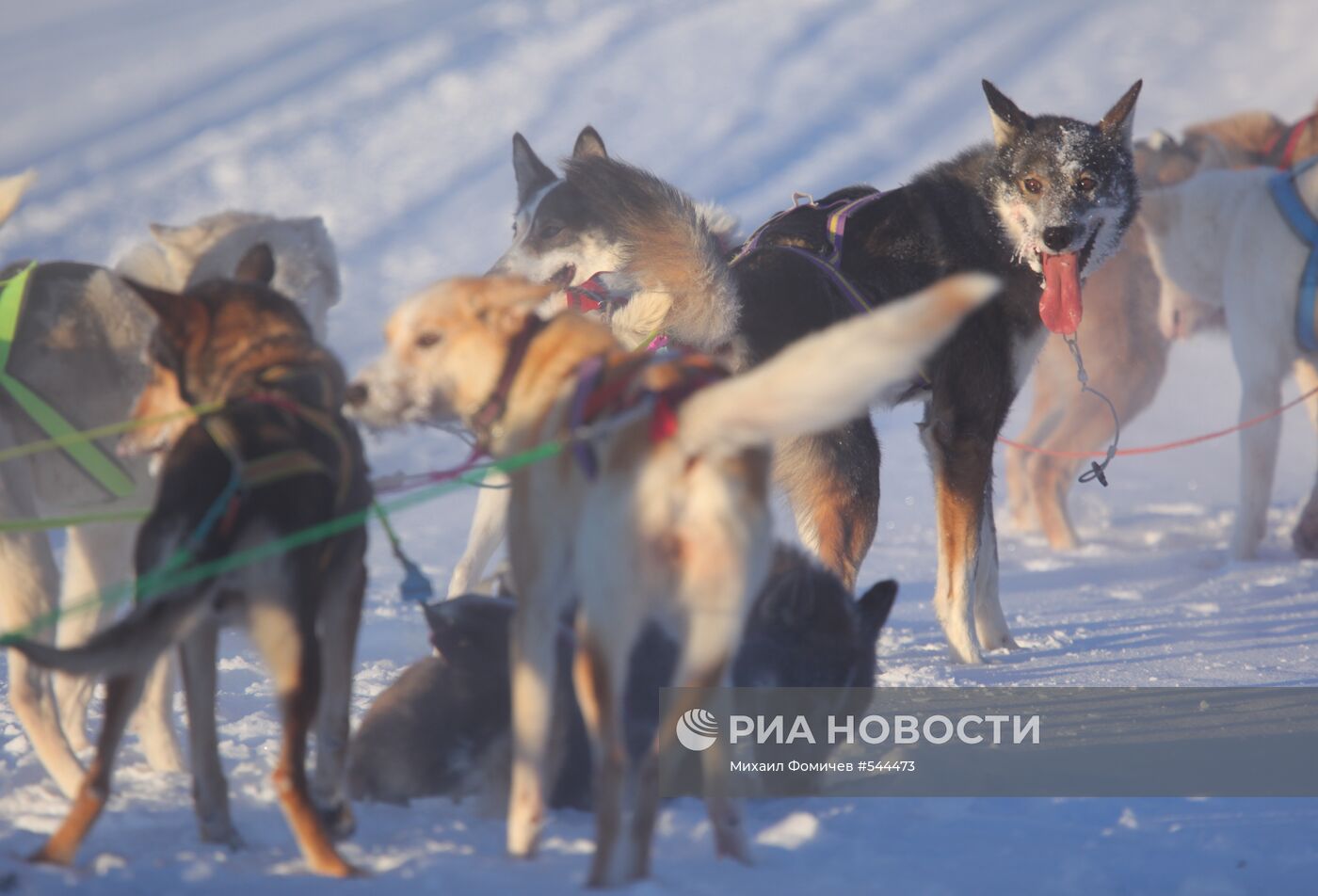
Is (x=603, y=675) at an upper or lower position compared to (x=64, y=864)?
upper

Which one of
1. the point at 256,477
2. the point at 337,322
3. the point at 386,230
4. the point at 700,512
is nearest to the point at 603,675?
the point at 700,512

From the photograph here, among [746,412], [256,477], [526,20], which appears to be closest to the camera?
[746,412]

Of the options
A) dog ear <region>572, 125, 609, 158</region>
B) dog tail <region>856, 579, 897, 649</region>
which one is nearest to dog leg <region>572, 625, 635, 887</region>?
dog tail <region>856, 579, 897, 649</region>

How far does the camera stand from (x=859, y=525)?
13.1 feet

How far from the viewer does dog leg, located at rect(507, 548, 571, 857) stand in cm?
212

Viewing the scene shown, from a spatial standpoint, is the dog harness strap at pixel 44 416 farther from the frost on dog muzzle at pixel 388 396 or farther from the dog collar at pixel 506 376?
the dog collar at pixel 506 376

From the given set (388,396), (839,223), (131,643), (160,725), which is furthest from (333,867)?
(839,223)

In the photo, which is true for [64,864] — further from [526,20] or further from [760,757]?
[526,20]

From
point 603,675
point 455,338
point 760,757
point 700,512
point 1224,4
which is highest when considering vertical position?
point 1224,4

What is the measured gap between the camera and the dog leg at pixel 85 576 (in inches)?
125

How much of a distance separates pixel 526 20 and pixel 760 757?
50.6ft

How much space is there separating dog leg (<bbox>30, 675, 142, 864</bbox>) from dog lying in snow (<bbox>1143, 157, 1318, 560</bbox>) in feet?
16.5

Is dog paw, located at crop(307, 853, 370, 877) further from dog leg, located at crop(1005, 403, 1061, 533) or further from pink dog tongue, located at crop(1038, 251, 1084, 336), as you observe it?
dog leg, located at crop(1005, 403, 1061, 533)

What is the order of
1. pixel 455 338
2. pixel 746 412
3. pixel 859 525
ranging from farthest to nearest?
pixel 859 525 < pixel 455 338 < pixel 746 412
